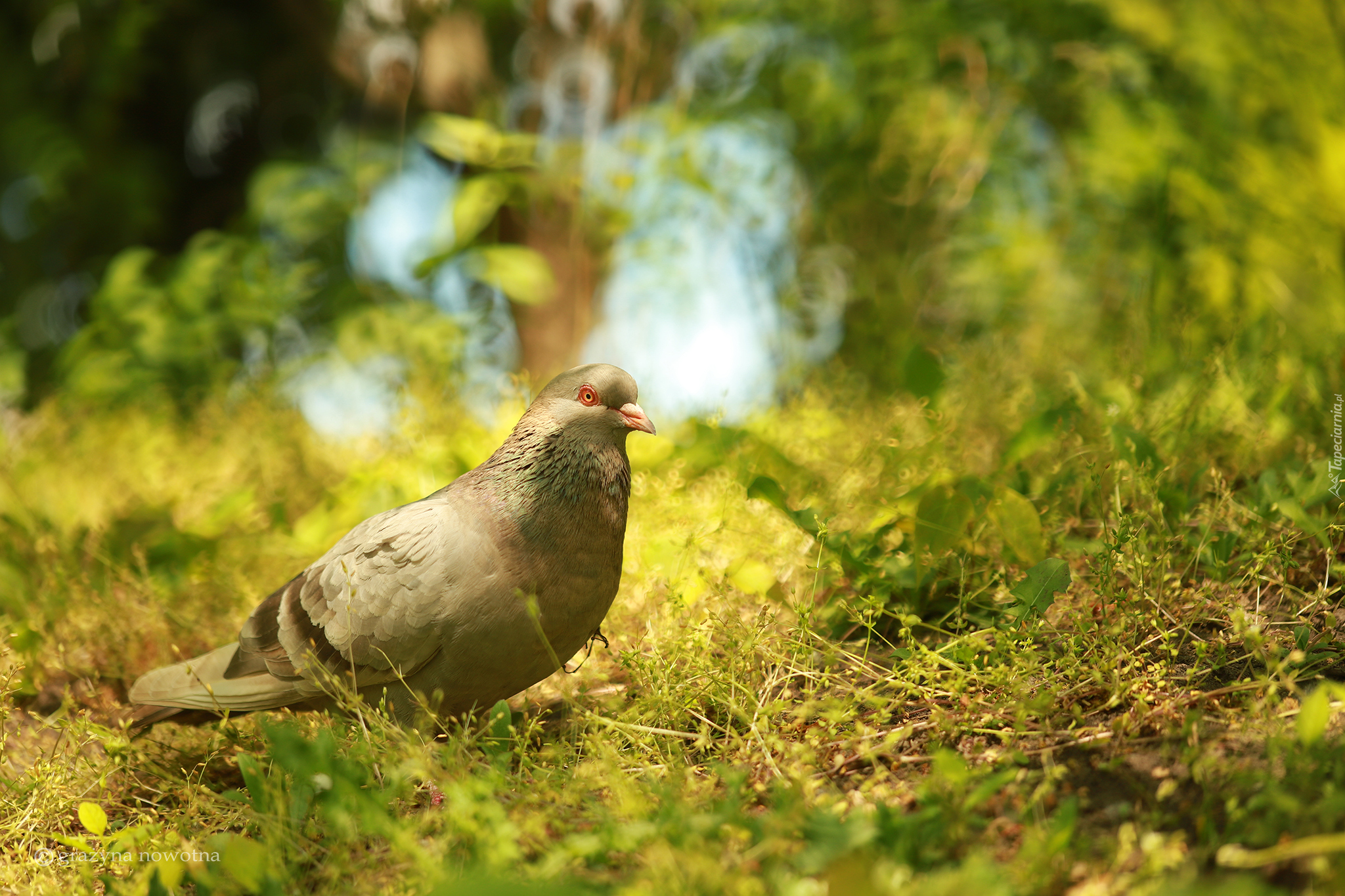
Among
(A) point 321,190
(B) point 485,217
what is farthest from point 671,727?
(A) point 321,190

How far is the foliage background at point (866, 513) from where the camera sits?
1.63 metres

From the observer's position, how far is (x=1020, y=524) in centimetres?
233

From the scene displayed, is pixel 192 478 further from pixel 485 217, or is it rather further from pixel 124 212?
Answer: pixel 124 212

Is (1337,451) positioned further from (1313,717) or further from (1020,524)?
(1313,717)

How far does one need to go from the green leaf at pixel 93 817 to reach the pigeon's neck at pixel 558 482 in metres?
1.14

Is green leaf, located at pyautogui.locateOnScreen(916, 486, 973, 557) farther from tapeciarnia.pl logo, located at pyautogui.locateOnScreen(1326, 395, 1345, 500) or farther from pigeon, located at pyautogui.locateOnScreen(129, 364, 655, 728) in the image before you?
tapeciarnia.pl logo, located at pyautogui.locateOnScreen(1326, 395, 1345, 500)

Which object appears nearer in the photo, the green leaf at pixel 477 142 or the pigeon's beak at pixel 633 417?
the pigeon's beak at pixel 633 417

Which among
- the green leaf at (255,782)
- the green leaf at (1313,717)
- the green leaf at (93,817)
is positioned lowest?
the green leaf at (93,817)

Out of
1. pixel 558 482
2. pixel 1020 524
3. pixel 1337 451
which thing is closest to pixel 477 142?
pixel 558 482

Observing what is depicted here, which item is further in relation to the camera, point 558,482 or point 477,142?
point 477,142

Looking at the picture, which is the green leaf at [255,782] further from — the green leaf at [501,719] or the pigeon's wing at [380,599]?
the green leaf at [501,719]

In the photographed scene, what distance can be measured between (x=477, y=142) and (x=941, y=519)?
9.74 ft

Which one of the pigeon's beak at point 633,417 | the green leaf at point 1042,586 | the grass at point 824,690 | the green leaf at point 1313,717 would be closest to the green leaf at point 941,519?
the grass at point 824,690

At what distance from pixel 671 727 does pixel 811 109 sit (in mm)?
4174
